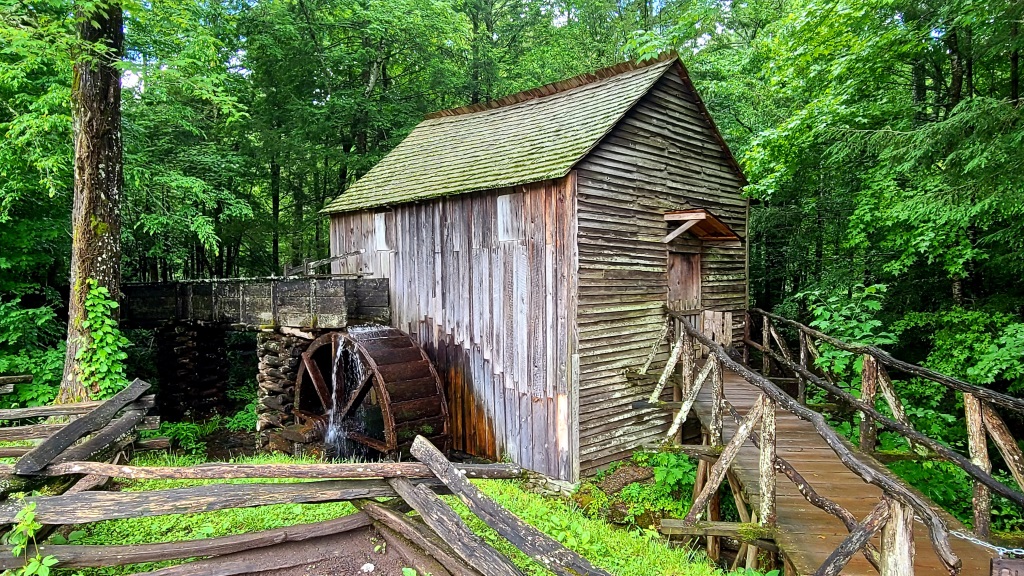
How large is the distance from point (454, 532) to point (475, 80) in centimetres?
1641

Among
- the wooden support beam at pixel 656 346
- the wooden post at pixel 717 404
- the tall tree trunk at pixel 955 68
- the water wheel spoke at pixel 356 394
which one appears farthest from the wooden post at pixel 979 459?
the water wheel spoke at pixel 356 394

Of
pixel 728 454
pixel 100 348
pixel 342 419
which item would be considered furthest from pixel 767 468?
pixel 100 348

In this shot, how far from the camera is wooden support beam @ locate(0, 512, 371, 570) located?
340cm

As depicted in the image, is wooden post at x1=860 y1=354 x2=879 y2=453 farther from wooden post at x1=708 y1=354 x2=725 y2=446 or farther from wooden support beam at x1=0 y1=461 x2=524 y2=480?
wooden support beam at x1=0 y1=461 x2=524 y2=480

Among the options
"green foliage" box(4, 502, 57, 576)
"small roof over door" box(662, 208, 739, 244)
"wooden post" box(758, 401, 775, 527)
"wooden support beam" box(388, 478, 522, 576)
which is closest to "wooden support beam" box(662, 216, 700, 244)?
"small roof over door" box(662, 208, 739, 244)

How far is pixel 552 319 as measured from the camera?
7637 mm

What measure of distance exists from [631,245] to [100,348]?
25.5 feet

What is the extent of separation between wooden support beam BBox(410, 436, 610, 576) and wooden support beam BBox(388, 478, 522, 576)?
13 centimetres

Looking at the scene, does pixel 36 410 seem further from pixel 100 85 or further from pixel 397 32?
pixel 397 32

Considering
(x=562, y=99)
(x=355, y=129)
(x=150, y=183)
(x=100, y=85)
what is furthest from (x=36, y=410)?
(x=355, y=129)

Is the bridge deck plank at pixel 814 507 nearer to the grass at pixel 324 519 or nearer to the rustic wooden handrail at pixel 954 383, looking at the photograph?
the grass at pixel 324 519

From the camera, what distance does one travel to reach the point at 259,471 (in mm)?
3809

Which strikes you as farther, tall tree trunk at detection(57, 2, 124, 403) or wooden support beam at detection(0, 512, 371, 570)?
tall tree trunk at detection(57, 2, 124, 403)

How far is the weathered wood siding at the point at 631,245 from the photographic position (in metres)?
7.71
